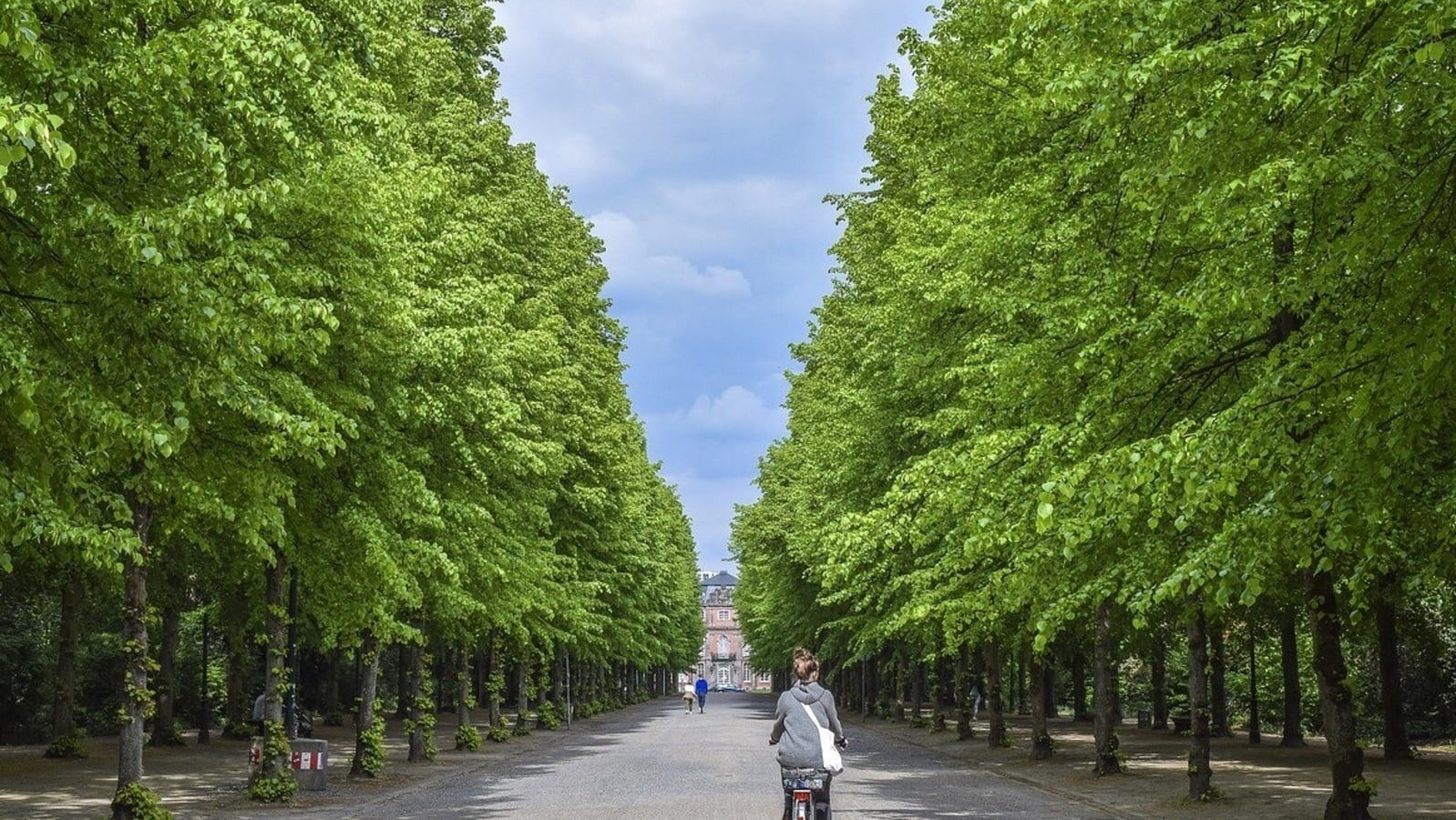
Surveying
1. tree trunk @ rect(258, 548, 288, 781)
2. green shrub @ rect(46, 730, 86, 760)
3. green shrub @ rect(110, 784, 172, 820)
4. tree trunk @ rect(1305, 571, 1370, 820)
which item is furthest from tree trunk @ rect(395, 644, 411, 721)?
tree trunk @ rect(1305, 571, 1370, 820)

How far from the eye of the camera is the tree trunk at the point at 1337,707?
15.5m

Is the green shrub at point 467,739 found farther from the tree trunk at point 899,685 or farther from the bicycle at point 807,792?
the bicycle at point 807,792

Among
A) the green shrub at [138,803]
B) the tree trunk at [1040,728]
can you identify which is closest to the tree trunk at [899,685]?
the tree trunk at [1040,728]

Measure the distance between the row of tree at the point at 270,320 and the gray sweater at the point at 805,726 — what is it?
4952 millimetres

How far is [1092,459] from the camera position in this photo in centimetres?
1138

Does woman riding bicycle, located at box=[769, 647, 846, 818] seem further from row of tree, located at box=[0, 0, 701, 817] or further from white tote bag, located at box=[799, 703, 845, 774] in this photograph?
row of tree, located at box=[0, 0, 701, 817]

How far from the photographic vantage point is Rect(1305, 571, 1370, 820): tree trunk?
15.5m

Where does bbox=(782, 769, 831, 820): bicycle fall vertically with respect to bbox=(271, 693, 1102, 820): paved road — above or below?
above

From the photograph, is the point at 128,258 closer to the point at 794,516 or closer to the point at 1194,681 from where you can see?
the point at 1194,681

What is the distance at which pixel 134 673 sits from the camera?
659 inches

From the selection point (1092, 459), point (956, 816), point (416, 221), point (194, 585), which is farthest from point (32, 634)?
point (1092, 459)

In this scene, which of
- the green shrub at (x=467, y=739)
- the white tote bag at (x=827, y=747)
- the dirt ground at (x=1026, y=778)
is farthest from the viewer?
the green shrub at (x=467, y=739)

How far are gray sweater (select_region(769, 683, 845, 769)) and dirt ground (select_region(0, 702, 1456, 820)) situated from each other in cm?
843

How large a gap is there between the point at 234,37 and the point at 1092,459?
8.09m
